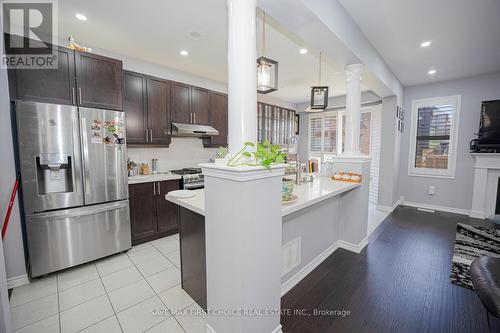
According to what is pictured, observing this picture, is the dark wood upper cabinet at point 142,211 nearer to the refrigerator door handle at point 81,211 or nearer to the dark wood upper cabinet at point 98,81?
the refrigerator door handle at point 81,211

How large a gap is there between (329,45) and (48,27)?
10.4 feet

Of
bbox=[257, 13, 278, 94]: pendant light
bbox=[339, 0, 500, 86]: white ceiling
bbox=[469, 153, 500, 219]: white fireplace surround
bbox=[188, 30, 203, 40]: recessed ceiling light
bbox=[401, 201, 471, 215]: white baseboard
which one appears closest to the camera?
bbox=[257, 13, 278, 94]: pendant light

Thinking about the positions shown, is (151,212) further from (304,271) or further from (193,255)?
(304,271)

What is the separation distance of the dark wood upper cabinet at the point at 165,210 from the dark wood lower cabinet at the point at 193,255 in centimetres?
137

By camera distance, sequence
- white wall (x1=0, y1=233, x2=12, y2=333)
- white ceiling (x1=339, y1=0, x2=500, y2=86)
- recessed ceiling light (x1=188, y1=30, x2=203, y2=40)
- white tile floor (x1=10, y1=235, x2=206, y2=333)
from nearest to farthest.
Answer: white wall (x1=0, y1=233, x2=12, y2=333)
white tile floor (x1=10, y1=235, x2=206, y2=333)
white ceiling (x1=339, y1=0, x2=500, y2=86)
recessed ceiling light (x1=188, y1=30, x2=203, y2=40)

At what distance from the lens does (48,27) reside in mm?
2334

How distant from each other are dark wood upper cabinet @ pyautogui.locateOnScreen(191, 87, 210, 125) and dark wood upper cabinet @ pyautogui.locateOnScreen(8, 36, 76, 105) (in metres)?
1.71

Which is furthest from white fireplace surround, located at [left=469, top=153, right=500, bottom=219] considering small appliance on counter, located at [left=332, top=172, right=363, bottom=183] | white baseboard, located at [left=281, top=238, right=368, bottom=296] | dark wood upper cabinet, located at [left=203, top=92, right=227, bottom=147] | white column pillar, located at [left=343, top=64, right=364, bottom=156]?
dark wood upper cabinet, located at [left=203, top=92, right=227, bottom=147]

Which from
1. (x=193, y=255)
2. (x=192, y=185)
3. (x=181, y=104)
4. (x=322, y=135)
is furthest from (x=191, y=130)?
(x=322, y=135)

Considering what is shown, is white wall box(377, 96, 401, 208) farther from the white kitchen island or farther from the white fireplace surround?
the white kitchen island

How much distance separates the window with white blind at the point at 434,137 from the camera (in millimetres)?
4336

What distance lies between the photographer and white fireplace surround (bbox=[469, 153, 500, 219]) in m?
3.84

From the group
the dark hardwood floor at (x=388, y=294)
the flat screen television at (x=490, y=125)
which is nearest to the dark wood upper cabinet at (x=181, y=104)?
the dark hardwood floor at (x=388, y=294)

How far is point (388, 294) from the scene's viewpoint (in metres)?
1.93
